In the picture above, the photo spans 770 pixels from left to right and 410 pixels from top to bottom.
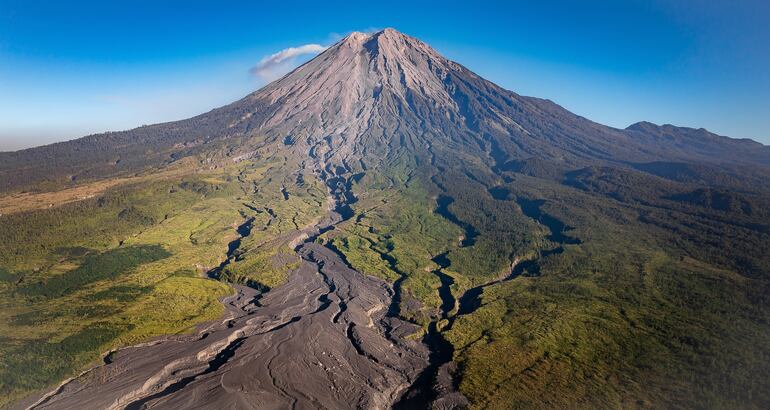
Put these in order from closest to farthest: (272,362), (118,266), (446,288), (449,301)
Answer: (272,362)
(449,301)
(446,288)
(118,266)

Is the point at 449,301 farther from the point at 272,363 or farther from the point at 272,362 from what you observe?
the point at 272,363

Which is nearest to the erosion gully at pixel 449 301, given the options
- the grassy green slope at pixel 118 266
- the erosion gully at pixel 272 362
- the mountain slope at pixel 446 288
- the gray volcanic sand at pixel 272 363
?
the mountain slope at pixel 446 288

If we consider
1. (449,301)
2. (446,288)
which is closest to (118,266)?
(446,288)

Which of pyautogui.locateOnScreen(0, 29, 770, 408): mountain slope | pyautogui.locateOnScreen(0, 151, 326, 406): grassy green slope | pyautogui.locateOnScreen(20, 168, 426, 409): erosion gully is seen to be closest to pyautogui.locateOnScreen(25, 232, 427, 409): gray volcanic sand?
pyautogui.locateOnScreen(20, 168, 426, 409): erosion gully

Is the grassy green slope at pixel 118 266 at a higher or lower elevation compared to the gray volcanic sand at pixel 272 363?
higher

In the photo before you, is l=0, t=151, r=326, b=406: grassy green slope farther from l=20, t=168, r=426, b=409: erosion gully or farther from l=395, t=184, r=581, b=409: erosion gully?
l=395, t=184, r=581, b=409: erosion gully

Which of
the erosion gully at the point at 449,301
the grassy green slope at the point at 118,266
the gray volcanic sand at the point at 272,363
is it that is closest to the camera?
the gray volcanic sand at the point at 272,363

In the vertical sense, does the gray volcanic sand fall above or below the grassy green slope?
below

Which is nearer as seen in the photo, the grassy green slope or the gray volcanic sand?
the gray volcanic sand

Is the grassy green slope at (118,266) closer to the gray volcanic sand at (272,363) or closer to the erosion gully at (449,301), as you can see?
the gray volcanic sand at (272,363)

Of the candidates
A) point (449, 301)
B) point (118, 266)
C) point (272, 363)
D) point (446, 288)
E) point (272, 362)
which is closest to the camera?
point (272, 363)

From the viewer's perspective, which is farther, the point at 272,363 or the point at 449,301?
the point at 449,301

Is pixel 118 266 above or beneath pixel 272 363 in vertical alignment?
above
